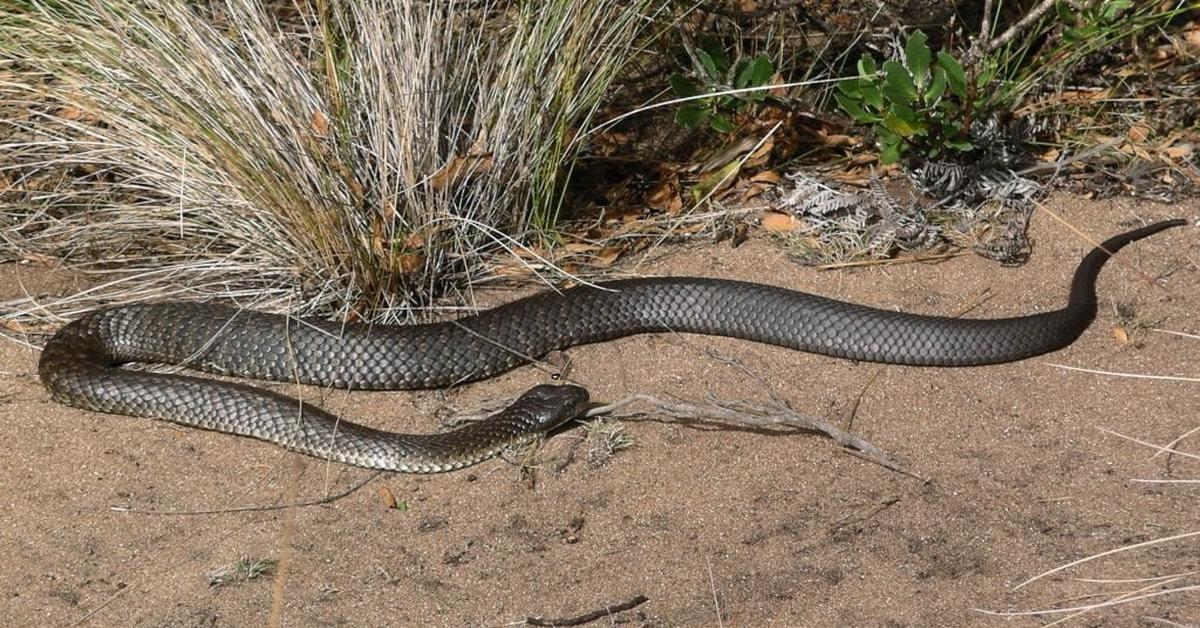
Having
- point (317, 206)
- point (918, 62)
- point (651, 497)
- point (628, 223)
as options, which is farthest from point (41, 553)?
point (918, 62)

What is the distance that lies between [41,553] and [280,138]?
1905mm

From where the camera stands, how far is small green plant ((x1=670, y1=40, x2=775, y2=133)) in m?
6.04

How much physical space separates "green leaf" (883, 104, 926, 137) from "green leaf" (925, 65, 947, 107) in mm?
94

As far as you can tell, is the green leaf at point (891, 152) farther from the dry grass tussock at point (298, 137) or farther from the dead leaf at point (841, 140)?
the dry grass tussock at point (298, 137)

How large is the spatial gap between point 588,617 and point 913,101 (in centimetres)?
313

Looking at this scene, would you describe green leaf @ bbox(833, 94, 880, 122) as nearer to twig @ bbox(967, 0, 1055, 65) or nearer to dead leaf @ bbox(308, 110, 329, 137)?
twig @ bbox(967, 0, 1055, 65)

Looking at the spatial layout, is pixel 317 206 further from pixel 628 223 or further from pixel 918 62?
pixel 918 62

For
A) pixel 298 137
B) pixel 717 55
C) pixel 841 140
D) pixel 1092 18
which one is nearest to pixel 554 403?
pixel 298 137

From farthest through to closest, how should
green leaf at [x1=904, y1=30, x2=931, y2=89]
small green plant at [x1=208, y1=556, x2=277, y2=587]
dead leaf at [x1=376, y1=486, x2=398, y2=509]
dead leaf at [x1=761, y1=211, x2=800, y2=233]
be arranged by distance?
1. dead leaf at [x1=761, y1=211, x2=800, y2=233]
2. green leaf at [x1=904, y1=30, x2=931, y2=89]
3. dead leaf at [x1=376, y1=486, x2=398, y2=509]
4. small green plant at [x1=208, y1=556, x2=277, y2=587]

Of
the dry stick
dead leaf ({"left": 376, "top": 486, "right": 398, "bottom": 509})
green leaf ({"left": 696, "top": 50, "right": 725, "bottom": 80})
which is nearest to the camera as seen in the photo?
the dry stick

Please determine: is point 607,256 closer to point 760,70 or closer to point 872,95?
point 760,70

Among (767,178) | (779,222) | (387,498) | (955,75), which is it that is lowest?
(387,498)

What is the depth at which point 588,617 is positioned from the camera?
156 inches

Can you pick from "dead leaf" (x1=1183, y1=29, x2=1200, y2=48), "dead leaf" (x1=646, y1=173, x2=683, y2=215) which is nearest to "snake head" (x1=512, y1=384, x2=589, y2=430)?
"dead leaf" (x1=646, y1=173, x2=683, y2=215)
